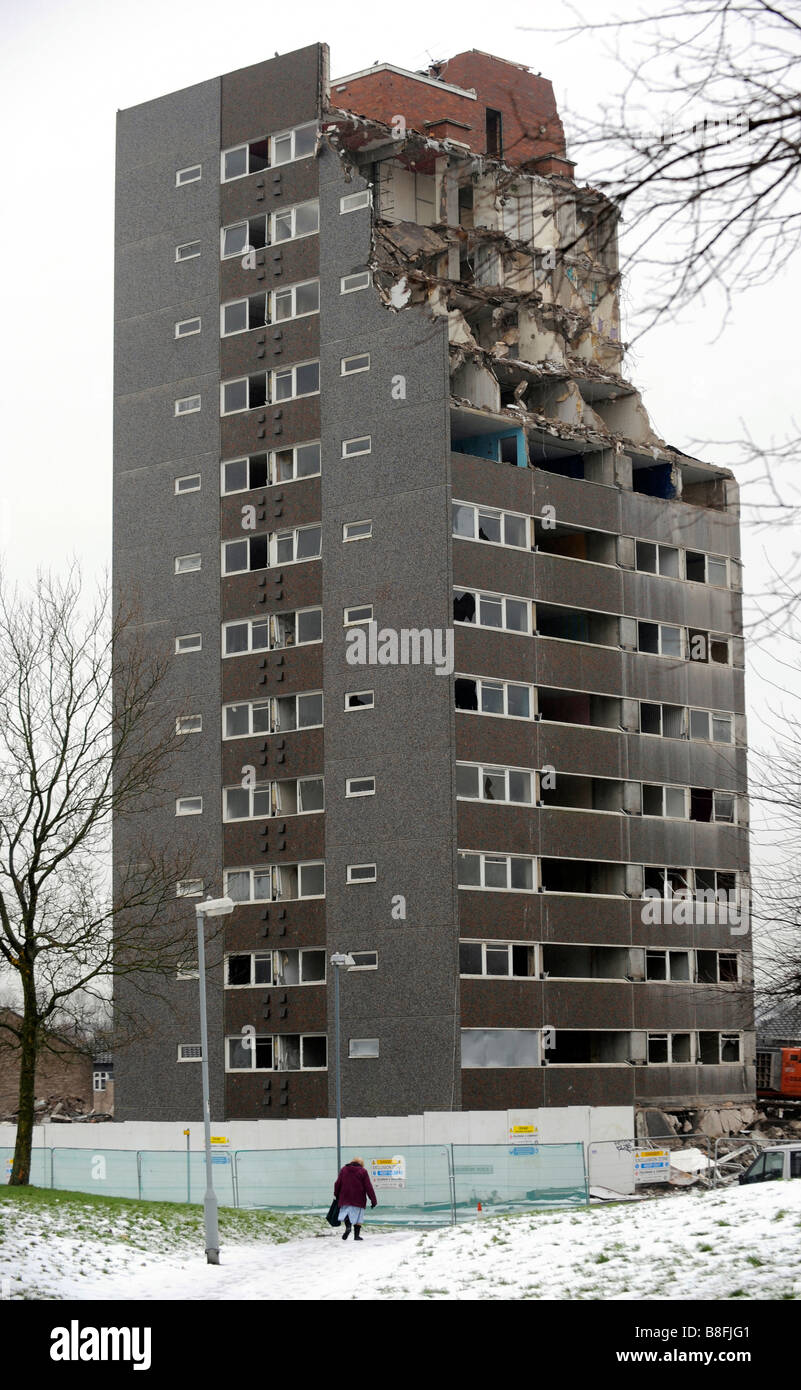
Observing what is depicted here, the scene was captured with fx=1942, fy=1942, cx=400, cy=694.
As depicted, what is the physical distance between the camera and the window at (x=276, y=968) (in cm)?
6231

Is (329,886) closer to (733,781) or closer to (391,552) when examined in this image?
(391,552)

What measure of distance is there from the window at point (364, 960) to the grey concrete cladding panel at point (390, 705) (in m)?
0.38

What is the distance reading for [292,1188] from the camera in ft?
145

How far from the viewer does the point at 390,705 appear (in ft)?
202

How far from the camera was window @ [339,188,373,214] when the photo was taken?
65.2 m

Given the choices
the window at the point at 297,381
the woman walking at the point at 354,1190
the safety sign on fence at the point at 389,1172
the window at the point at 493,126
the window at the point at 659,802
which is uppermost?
the window at the point at 493,126

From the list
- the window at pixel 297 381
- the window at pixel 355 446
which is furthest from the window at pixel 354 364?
the window at pixel 355 446

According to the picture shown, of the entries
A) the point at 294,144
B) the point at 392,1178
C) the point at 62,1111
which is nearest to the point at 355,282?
the point at 294,144

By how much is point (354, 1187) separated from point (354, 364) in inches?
1397

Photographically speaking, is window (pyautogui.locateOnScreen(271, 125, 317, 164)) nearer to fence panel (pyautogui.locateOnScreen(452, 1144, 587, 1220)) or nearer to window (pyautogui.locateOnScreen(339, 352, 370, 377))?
window (pyautogui.locateOnScreen(339, 352, 370, 377))

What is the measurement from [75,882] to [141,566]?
81.9ft

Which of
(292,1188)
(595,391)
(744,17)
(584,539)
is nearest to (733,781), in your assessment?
(584,539)

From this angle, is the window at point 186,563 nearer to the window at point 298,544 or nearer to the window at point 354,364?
the window at point 298,544

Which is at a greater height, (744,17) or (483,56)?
(483,56)
